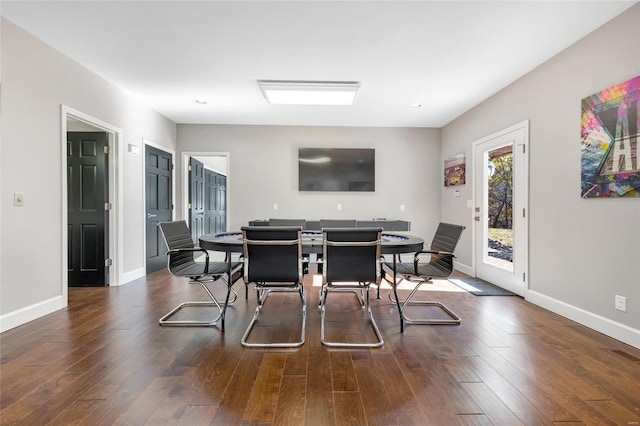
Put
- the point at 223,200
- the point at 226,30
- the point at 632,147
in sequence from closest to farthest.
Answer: the point at 632,147, the point at 226,30, the point at 223,200

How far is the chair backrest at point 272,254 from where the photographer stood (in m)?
2.27

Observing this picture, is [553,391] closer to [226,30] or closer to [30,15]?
[226,30]

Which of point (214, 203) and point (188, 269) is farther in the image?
point (214, 203)

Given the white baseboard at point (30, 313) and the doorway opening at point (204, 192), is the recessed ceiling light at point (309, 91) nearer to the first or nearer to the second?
the doorway opening at point (204, 192)

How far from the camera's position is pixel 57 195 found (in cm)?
297

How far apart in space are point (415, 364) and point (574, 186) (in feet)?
7.47

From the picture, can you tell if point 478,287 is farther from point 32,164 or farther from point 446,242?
point 32,164

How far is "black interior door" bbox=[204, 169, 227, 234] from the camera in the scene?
643 centimetres

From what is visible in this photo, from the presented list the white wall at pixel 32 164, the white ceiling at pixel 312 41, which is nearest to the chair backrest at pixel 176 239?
the white wall at pixel 32 164

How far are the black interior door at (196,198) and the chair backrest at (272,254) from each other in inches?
142

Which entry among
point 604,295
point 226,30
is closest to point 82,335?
point 226,30

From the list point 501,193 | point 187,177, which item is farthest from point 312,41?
point 187,177

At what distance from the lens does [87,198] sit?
3807 mm

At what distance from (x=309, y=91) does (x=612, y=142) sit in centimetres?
299
